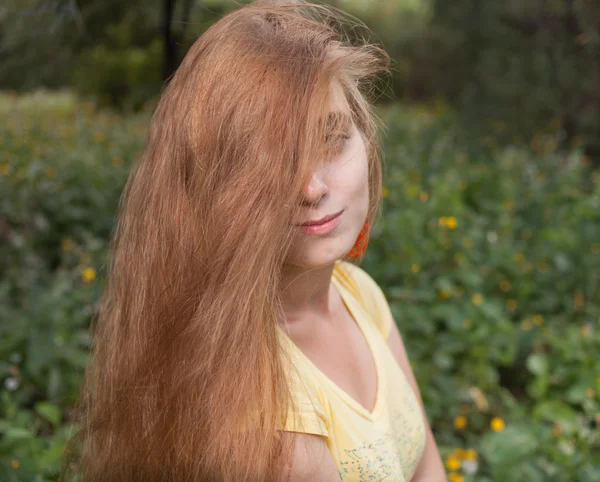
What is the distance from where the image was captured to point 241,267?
33.1 inches

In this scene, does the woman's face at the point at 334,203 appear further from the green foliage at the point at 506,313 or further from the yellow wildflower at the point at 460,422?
the yellow wildflower at the point at 460,422

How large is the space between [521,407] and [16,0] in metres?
2.06

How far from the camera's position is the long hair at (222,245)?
2.73ft

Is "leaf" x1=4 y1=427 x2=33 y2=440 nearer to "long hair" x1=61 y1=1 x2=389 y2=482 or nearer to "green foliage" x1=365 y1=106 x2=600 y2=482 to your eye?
"long hair" x1=61 y1=1 x2=389 y2=482

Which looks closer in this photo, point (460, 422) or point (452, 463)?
point (452, 463)

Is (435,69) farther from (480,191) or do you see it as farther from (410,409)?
(410,409)

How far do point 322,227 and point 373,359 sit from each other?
0.34 metres

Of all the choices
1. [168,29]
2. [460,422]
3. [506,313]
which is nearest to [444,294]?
[506,313]

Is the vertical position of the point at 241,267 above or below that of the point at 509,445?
above

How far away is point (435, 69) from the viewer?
9.60 meters

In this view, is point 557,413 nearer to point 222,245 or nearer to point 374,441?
point 374,441

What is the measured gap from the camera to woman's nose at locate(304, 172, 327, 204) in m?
0.86

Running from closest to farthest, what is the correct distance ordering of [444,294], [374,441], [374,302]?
1. [374,441]
2. [374,302]
3. [444,294]

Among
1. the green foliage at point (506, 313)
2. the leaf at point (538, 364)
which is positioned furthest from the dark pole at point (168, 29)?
the leaf at point (538, 364)
